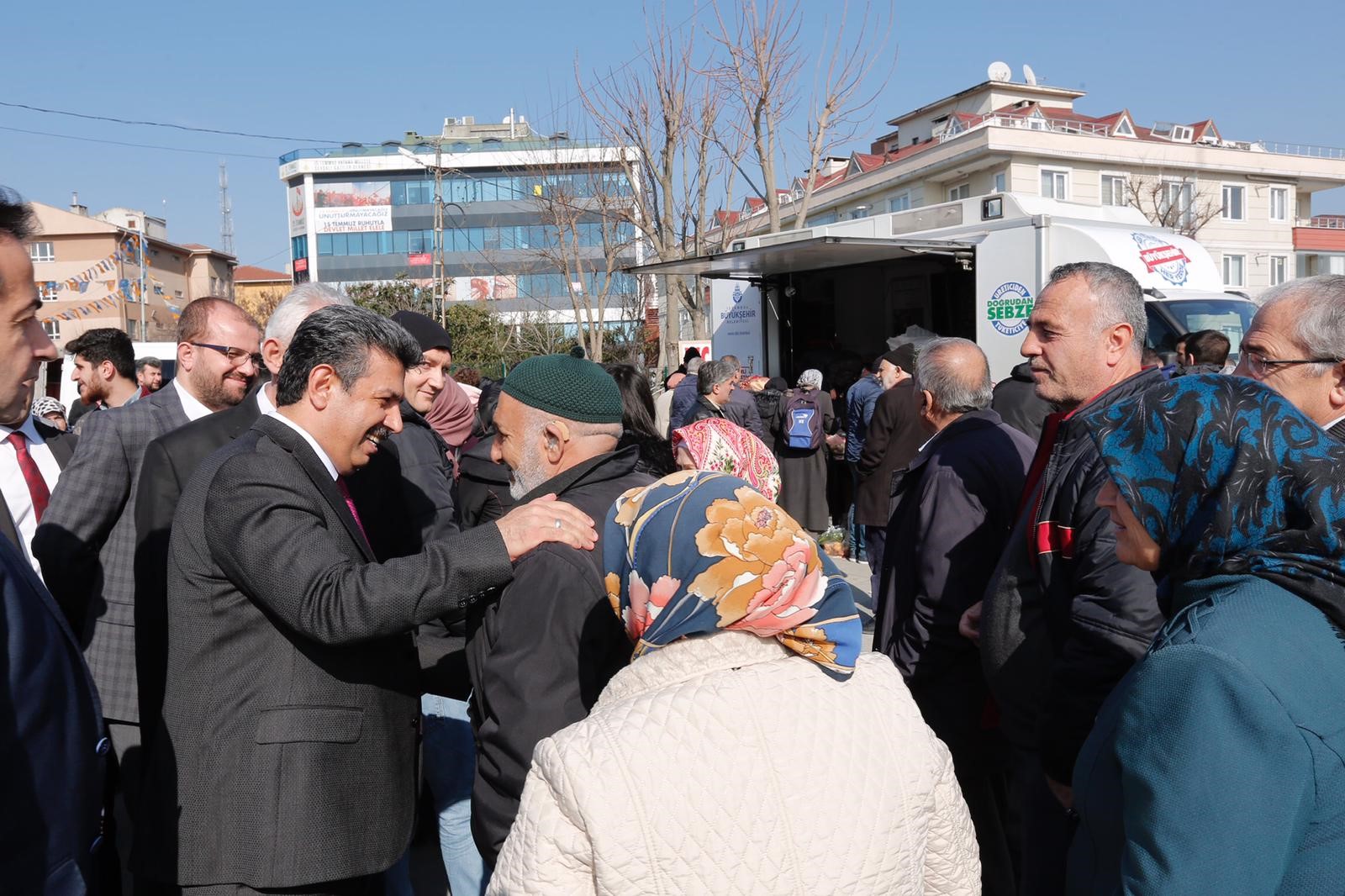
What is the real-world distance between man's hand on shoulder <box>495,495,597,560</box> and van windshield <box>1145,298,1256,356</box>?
823cm

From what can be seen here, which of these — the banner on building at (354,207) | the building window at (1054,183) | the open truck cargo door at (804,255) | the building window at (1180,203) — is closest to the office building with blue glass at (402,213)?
the banner on building at (354,207)

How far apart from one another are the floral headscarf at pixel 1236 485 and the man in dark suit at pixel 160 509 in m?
2.17

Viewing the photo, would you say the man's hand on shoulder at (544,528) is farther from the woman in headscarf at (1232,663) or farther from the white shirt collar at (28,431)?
the white shirt collar at (28,431)

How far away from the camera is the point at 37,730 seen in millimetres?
1447

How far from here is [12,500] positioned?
338cm

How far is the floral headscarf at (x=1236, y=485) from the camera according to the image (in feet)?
4.76

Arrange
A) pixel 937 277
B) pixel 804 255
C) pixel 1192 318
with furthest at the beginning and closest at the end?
pixel 937 277 → pixel 804 255 → pixel 1192 318

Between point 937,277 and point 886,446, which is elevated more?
point 937,277

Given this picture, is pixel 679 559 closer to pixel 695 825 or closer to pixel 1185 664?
pixel 695 825

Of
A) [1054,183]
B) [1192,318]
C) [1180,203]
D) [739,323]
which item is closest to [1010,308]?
[1192,318]

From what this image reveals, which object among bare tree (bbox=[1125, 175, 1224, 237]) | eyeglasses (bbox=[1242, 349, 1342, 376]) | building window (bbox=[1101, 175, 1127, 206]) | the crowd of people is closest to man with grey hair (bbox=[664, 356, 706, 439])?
the crowd of people

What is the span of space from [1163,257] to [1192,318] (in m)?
0.97

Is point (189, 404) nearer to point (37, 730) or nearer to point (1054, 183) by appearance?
point (37, 730)

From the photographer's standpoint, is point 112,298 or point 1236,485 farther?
Result: point 112,298
